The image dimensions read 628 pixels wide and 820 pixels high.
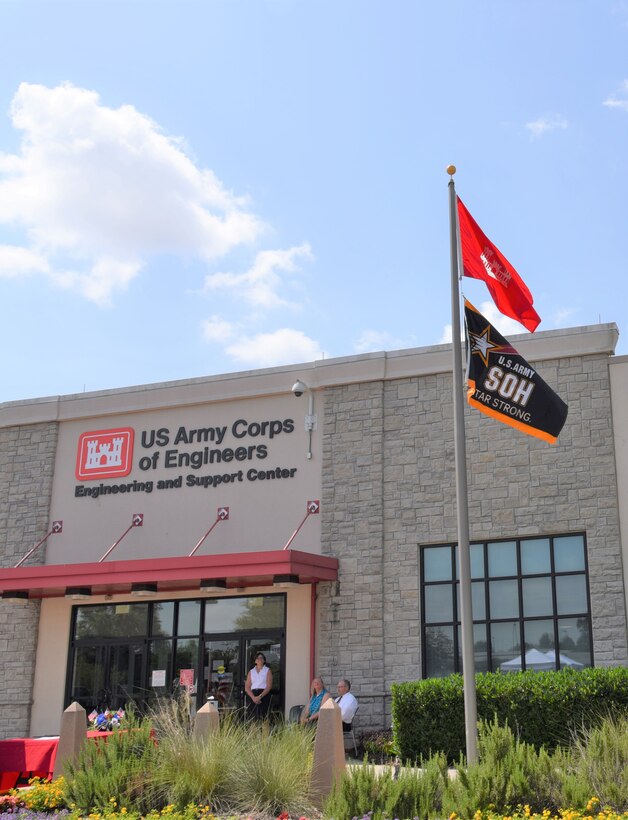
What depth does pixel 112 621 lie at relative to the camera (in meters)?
20.4

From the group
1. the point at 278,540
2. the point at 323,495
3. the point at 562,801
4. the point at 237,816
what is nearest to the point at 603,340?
the point at 323,495

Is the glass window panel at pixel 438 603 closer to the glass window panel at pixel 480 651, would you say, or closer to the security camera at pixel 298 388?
the glass window panel at pixel 480 651

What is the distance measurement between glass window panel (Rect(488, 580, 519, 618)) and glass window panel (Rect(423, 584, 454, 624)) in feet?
2.60

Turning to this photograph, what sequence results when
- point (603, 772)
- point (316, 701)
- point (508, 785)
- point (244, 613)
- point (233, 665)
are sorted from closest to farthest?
point (508, 785), point (603, 772), point (316, 701), point (233, 665), point (244, 613)

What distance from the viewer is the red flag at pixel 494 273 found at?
12.1 meters

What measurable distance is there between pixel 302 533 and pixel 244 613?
76.8 inches

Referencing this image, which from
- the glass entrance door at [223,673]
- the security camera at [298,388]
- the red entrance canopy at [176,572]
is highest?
the security camera at [298,388]

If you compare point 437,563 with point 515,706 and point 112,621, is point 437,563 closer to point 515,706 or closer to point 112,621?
point 515,706

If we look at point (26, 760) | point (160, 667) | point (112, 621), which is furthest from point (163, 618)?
point (26, 760)

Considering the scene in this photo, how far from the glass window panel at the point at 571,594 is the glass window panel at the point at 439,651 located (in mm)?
2017

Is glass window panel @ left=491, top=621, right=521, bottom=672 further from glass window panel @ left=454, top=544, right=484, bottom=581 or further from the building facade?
glass window panel @ left=454, top=544, right=484, bottom=581

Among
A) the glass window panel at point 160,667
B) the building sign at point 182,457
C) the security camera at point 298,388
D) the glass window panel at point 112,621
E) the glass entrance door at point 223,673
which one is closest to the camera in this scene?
the glass entrance door at point 223,673

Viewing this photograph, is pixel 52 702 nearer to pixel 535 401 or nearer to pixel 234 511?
pixel 234 511

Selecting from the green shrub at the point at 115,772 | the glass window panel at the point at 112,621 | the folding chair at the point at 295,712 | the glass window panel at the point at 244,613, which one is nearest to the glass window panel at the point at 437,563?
the glass window panel at the point at 244,613
